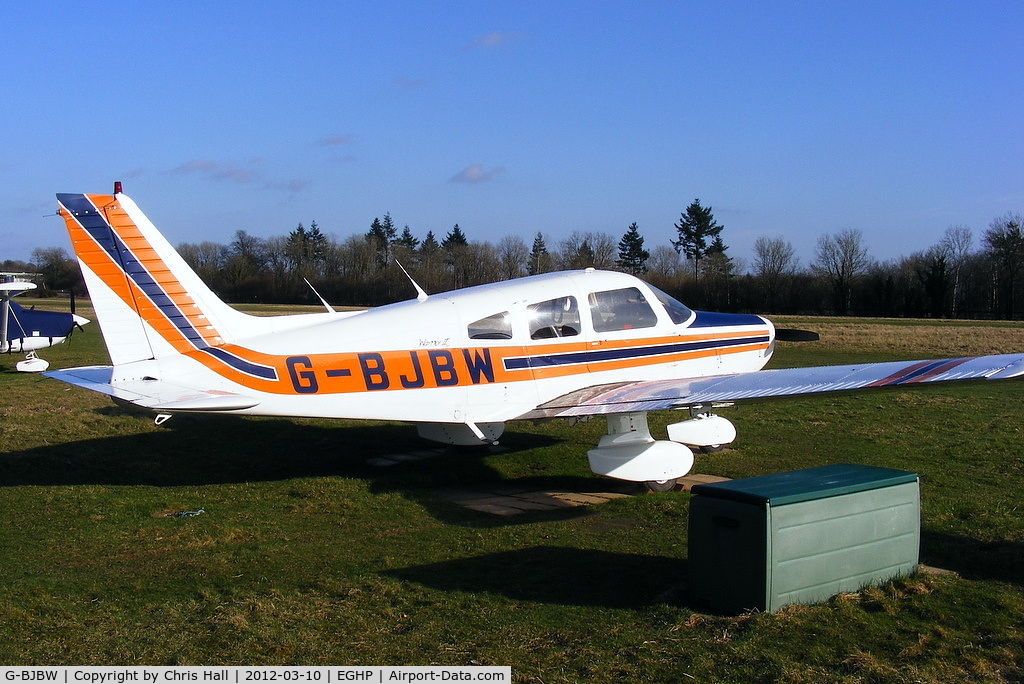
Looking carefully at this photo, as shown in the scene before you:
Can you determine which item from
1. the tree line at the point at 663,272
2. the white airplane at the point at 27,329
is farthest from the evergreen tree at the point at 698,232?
the white airplane at the point at 27,329

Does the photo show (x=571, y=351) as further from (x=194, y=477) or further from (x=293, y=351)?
(x=194, y=477)

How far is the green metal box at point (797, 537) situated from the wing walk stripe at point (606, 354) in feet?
13.3

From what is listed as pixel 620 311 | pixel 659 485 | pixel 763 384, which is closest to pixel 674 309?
pixel 620 311

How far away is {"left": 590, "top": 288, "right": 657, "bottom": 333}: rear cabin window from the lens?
31.0ft

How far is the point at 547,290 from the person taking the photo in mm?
9227

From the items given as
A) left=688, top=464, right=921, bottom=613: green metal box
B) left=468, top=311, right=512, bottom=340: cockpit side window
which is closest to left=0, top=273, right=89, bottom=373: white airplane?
left=468, top=311, right=512, bottom=340: cockpit side window

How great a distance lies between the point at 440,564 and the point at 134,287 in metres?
4.45

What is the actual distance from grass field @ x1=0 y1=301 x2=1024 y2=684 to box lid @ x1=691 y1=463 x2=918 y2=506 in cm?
65

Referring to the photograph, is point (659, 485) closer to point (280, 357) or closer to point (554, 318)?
point (554, 318)

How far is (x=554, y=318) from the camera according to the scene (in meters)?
9.20

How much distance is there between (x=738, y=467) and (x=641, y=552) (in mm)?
3909

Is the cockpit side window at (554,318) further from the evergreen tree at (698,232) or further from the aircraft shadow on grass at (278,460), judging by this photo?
the evergreen tree at (698,232)

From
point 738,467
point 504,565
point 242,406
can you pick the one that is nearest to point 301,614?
point 504,565
